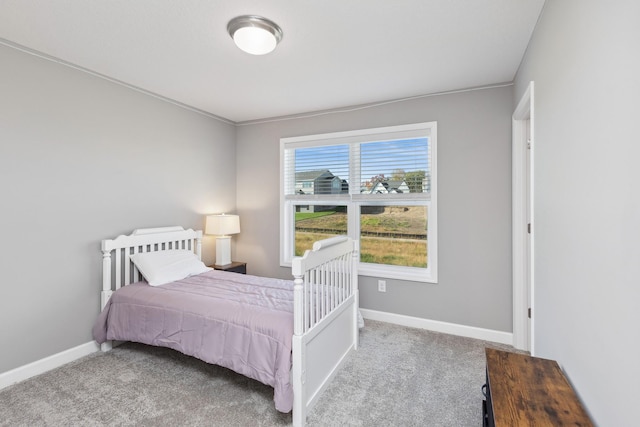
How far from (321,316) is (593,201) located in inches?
63.3

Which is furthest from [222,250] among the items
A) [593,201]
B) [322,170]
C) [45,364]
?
[593,201]

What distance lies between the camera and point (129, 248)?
2.88 m

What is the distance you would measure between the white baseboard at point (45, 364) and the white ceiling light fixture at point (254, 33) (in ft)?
9.03

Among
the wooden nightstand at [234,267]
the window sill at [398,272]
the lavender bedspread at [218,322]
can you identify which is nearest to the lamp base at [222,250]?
the wooden nightstand at [234,267]

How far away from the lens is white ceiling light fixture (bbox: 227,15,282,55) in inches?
74.3

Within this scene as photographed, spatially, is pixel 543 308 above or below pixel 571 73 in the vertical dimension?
below

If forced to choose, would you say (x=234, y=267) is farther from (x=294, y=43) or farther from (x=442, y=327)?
(x=294, y=43)

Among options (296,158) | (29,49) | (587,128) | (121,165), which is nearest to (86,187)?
(121,165)

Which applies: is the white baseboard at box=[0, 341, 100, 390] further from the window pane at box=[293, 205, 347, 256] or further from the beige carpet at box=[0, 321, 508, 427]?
the window pane at box=[293, 205, 347, 256]

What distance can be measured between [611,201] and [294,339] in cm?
157

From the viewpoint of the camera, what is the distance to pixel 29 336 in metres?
2.30

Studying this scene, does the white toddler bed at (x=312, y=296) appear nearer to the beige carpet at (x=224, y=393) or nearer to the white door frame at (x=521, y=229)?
the beige carpet at (x=224, y=393)

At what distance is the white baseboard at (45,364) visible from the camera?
218 cm

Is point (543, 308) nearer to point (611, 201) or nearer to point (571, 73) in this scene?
point (611, 201)
